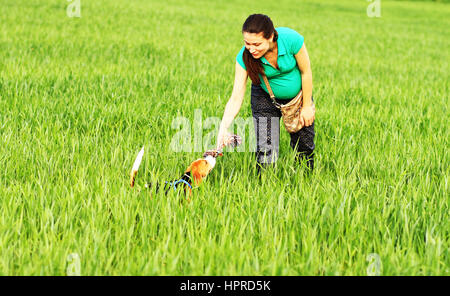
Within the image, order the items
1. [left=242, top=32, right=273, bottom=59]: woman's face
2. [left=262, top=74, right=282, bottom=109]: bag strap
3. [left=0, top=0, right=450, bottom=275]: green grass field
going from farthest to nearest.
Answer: [left=262, top=74, right=282, bottom=109]: bag strap → [left=242, top=32, right=273, bottom=59]: woman's face → [left=0, top=0, right=450, bottom=275]: green grass field

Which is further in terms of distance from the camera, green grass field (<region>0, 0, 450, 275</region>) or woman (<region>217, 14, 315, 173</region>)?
woman (<region>217, 14, 315, 173</region>)

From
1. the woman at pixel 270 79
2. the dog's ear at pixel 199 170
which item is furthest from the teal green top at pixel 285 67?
the dog's ear at pixel 199 170

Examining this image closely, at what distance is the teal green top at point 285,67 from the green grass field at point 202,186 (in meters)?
0.50

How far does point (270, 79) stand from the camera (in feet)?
8.75

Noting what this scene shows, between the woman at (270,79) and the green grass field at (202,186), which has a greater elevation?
the woman at (270,79)

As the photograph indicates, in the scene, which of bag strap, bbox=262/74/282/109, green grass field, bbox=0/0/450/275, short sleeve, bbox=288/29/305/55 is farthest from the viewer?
bag strap, bbox=262/74/282/109

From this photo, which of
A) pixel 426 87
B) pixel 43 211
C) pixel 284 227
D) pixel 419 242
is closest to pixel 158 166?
pixel 43 211

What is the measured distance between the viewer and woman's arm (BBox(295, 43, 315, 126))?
2.53 m

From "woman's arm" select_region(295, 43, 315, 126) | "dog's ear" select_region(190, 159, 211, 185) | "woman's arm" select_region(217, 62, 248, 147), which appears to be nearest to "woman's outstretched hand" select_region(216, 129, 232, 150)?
"woman's arm" select_region(217, 62, 248, 147)

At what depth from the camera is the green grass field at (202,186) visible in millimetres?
1770

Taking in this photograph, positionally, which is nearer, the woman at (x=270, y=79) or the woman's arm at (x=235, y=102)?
the woman at (x=270, y=79)

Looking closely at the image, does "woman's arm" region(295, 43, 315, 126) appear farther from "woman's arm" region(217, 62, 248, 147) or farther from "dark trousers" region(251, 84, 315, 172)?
"woman's arm" region(217, 62, 248, 147)

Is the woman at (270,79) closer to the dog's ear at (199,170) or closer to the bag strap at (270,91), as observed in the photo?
the bag strap at (270,91)
